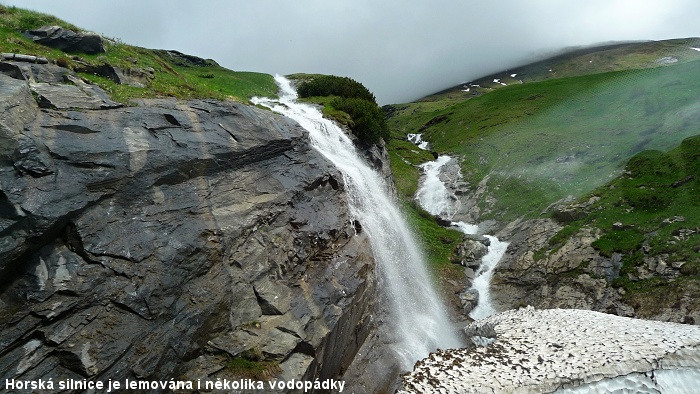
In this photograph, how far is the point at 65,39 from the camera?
2289 centimetres

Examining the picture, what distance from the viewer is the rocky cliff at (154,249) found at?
1026cm

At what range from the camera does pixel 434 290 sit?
26.0 m

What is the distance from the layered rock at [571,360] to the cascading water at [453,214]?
6.31 m

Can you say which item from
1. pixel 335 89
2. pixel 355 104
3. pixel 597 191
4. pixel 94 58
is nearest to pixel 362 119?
pixel 355 104

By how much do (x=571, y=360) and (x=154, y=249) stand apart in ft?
55.0

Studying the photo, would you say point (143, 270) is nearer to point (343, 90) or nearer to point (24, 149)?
point (24, 149)

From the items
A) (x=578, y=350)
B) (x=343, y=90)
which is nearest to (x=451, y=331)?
(x=578, y=350)

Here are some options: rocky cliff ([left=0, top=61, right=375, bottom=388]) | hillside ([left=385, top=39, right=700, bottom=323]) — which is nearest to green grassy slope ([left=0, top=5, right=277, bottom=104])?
rocky cliff ([left=0, top=61, right=375, bottom=388])

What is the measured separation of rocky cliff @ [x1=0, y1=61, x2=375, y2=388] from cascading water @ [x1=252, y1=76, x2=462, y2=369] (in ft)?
11.4

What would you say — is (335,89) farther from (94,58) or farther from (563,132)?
(563,132)

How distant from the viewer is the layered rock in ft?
45.3

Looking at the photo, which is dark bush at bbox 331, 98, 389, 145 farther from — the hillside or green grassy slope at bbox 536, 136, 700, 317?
green grassy slope at bbox 536, 136, 700, 317

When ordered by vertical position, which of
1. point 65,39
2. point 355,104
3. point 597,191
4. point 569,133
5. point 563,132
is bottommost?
point 597,191

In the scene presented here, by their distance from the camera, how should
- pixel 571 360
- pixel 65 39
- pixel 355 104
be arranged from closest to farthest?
pixel 571 360 → pixel 65 39 → pixel 355 104
